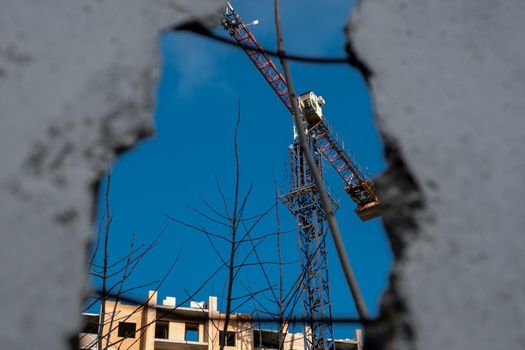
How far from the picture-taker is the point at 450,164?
1.35 meters

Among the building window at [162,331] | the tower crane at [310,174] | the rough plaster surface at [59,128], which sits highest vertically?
the tower crane at [310,174]

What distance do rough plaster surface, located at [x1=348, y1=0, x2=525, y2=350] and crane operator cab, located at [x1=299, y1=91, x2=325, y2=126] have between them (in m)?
25.7

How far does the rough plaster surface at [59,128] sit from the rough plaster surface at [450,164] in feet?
1.85

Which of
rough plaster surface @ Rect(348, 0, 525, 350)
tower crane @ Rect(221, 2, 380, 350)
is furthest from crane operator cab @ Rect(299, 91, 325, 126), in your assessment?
rough plaster surface @ Rect(348, 0, 525, 350)

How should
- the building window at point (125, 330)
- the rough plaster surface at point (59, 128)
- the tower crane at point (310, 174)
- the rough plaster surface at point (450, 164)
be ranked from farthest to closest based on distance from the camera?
the tower crane at point (310, 174), the building window at point (125, 330), the rough plaster surface at point (450, 164), the rough plaster surface at point (59, 128)

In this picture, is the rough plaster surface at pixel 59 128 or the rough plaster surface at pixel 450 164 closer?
the rough plaster surface at pixel 59 128

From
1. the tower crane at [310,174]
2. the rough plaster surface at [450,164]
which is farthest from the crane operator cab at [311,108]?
the rough plaster surface at [450,164]

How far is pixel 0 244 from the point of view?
96 centimetres

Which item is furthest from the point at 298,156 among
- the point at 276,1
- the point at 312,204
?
the point at 276,1

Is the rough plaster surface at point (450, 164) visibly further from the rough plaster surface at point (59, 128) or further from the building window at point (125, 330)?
the building window at point (125, 330)

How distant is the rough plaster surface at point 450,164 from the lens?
1181mm

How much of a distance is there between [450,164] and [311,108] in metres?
26.4

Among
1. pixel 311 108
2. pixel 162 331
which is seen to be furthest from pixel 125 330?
pixel 311 108

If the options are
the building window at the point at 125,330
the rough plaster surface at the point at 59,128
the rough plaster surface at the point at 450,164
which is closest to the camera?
the rough plaster surface at the point at 59,128
